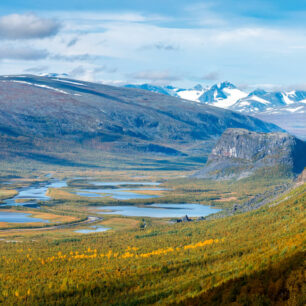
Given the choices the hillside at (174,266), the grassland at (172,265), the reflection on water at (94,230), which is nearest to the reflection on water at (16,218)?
the reflection on water at (94,230)

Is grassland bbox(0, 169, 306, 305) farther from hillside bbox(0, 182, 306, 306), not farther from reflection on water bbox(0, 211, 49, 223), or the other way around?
reflection on water bbox(0, 211, 49, 223)

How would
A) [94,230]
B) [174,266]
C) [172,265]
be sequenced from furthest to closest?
1. [94,230]
2. [172,265]
3. [174,266]

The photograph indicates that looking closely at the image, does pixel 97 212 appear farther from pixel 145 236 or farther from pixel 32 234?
pixel 145 236

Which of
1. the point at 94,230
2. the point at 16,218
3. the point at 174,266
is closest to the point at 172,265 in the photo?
the point at 174,266

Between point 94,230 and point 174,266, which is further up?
point 174,266

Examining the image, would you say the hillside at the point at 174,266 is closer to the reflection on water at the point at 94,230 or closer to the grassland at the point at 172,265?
the grassland at the point at 172,265

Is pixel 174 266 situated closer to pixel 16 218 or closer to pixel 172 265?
pixel 172 265

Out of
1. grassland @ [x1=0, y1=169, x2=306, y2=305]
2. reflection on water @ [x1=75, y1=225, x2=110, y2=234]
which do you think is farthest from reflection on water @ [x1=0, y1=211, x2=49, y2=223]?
grassland @ [x1=0, y1=169, x2=306, y2=305]

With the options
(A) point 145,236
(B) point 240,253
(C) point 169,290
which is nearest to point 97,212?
(A) point 145,236
